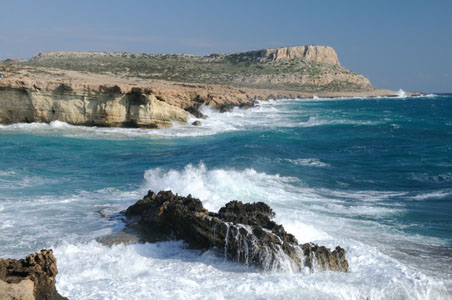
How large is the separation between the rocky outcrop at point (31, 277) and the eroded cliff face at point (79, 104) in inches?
854

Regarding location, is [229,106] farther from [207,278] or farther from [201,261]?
[207,278]

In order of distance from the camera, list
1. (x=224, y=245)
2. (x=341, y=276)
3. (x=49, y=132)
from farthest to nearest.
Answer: (x=49, y=132)
(x=224, y=245)
(x=341, y=276)

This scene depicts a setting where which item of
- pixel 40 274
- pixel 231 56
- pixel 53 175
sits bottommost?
pixel 53 175

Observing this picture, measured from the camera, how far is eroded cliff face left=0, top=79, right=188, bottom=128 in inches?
1064

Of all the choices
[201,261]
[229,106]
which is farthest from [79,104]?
[201,261]

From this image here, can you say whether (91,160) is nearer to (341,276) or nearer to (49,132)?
(49,132)

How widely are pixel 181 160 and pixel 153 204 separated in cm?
943

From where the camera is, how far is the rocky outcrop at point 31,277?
215 inches

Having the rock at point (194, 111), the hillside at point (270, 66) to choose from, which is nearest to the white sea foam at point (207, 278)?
the rock at point (194, 111)

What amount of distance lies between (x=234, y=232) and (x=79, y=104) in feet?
A: 70.6

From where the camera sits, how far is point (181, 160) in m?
20.0

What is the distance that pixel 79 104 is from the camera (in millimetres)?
27812

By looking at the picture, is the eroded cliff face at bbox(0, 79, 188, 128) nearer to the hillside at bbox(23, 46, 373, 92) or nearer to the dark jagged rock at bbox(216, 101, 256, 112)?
the dark jagged rock at bbox(216, 101, 256, 112)

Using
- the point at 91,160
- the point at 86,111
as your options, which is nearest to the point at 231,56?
Result: the point at 86,111
